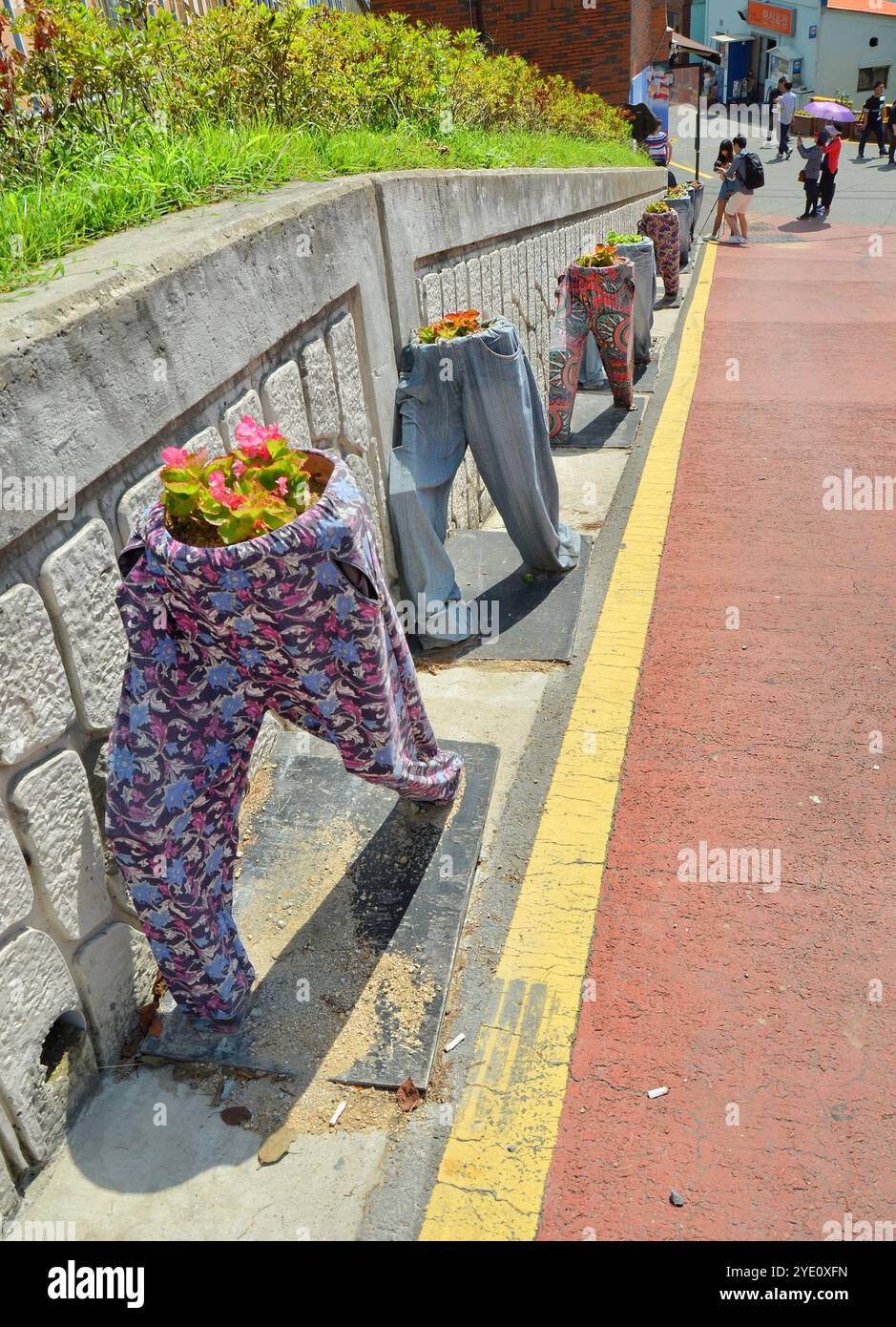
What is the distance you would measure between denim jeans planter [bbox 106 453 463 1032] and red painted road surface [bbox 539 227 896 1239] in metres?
1.09

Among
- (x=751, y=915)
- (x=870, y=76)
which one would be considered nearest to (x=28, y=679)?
(x=751, y=915)

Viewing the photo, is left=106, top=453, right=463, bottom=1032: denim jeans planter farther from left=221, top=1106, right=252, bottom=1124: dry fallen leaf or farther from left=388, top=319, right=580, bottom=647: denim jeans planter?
left=388, top=319, right=580, bottom=647: denim jeans planter

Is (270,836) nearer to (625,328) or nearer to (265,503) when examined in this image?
(265,503)

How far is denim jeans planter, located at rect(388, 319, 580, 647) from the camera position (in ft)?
14.6

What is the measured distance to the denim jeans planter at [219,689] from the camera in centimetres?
218

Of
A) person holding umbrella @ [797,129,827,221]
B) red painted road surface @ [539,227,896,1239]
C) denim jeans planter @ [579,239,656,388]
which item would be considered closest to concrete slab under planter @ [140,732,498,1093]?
red painted road surface @ [539,227,896,1239]

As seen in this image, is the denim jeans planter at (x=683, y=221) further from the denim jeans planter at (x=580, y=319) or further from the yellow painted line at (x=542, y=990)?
the yellow painted line at (x=542, y=990)

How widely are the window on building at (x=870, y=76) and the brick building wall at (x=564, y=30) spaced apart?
23212 millimetres

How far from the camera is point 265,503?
2.19 m

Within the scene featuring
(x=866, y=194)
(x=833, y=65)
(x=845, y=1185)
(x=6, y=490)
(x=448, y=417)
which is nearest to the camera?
(x=6, y=490)

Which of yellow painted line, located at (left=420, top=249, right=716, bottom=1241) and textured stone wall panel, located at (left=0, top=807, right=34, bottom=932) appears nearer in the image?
textured stone wall panel, located at (left=0, top=807, right=34, bottom=932)
